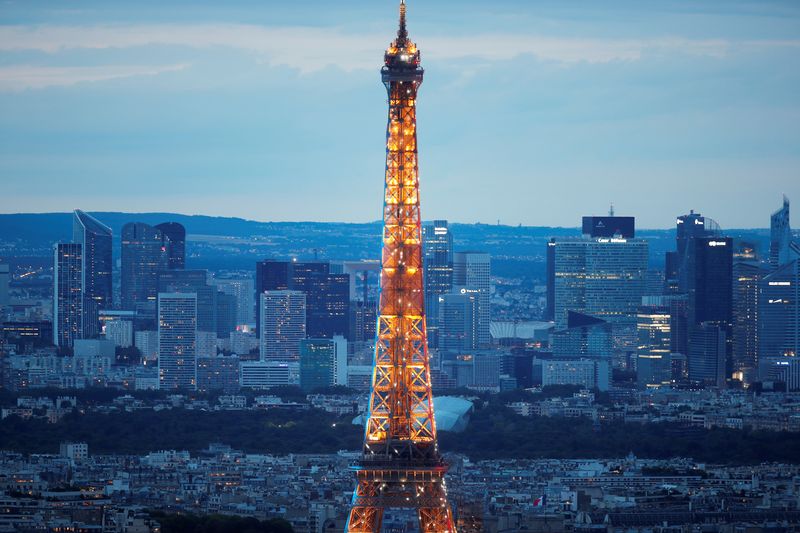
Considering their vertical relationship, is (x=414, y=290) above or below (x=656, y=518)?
above

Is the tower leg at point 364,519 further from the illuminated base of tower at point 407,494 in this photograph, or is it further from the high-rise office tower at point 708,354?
the high-rise office tower at point 708,354

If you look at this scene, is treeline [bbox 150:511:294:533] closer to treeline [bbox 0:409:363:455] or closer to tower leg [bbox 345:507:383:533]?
tower leg [bbox 345:507:383:533]

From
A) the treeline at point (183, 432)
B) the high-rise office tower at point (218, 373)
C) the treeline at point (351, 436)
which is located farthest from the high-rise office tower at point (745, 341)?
the treeline at point (183, 432)

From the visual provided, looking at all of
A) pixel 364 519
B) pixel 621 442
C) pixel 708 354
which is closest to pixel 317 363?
pixel 708 354

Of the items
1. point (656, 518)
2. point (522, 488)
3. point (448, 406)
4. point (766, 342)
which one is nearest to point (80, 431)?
point (448, 406)

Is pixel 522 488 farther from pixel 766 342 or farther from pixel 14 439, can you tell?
pixel 766 342

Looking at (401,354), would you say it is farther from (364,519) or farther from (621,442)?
(621,442)
